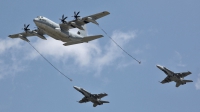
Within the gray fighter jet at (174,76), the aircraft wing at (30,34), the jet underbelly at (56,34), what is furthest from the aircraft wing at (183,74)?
the aircraft wing at (30,34)

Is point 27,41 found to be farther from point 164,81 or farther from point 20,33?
point 164,81

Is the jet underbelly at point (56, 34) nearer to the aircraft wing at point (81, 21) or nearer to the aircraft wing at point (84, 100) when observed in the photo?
the aircraft wing at point (81, 21)

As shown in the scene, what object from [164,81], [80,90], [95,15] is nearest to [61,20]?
[95,15]

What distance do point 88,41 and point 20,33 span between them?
46.6 ft

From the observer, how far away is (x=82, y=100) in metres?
87.4

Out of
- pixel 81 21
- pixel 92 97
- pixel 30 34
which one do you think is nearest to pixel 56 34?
pixel 81 21

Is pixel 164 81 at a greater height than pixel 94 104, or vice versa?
pixel 164 81

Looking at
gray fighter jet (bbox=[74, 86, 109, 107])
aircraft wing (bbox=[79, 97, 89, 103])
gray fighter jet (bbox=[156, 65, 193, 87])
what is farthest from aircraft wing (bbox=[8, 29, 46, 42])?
gray fighter jet (bbox=[156, 65, 193, 87])

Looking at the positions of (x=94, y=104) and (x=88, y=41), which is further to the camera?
(x=94, y=104)

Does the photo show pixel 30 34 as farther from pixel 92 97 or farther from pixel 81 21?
pixel 92 97

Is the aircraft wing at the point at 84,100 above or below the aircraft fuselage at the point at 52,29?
below

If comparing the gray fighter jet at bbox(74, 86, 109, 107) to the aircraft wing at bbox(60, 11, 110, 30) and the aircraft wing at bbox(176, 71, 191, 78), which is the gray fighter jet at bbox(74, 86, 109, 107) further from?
the aircraft wing at bbox(60, 11, 110, 30)

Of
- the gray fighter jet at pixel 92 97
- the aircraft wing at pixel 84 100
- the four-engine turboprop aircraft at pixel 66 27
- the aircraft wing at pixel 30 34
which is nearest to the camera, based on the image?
the four-engine turboprop aircraft at pixel 66 27

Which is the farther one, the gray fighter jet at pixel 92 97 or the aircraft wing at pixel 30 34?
the gray fighter jet at pixel 92 97
